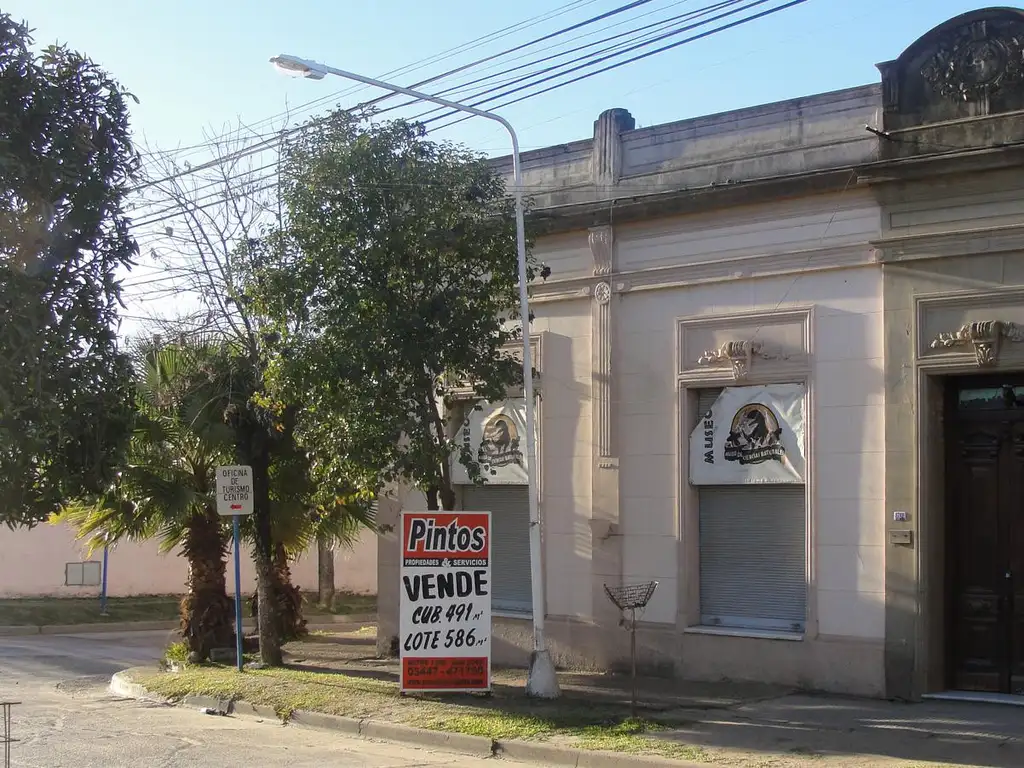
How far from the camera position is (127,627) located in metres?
25.8

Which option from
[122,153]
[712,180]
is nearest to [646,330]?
[712,180]

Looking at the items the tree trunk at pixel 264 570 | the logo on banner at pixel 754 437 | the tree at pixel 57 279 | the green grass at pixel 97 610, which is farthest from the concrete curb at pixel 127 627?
the tree at pixel 57 279

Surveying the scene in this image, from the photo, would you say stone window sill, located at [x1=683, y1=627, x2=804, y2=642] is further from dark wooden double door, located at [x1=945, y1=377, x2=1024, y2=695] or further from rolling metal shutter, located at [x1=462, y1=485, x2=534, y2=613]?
rolling metal shutter, located at [x1=462, y1=485, x2=534, y2=613]

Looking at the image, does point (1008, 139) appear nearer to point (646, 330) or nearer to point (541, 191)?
point (646, 330)

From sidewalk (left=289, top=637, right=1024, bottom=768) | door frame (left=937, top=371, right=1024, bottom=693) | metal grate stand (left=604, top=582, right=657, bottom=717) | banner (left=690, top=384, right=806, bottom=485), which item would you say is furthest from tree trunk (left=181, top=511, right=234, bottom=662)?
door frame (left=937, top=371, right=1024, bottom=693)

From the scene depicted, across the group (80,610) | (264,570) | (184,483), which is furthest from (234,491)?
(80,610)

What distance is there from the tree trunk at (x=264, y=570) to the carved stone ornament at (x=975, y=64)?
9.93 meters

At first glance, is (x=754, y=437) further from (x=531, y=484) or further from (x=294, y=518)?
(x=294, y=518)

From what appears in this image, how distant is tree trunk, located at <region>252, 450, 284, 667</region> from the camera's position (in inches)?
Answer: 654

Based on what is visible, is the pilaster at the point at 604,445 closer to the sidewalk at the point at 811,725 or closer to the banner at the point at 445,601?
the sidewalk at the point at 811,725

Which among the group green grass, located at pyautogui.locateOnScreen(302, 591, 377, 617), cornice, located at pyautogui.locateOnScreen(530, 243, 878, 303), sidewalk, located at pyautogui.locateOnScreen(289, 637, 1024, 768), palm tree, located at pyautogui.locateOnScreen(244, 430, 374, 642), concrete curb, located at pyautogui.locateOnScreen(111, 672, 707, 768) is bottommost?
green grass, located at pyautogui.locateOnScreen(302, 591, 377, 617)

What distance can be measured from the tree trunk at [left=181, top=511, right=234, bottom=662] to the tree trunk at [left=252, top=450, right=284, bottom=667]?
0.90 meters

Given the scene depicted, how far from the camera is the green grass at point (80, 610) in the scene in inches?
1003

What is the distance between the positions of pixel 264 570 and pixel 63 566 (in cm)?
1394
